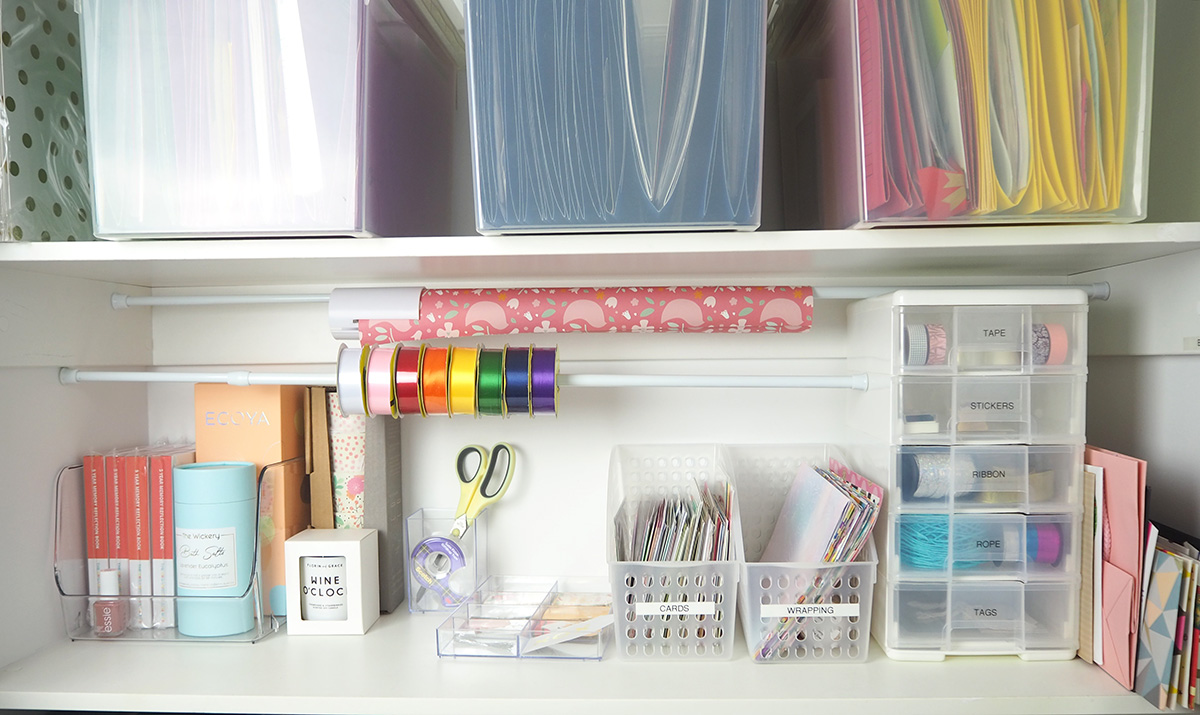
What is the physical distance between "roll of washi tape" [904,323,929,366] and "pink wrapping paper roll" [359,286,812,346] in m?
0.14

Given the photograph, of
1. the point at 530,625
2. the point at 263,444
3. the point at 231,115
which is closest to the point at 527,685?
the point at 530,625

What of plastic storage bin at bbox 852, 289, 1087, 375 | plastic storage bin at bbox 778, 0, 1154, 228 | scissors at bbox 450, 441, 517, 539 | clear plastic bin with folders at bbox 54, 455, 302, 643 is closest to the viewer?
plastic storage bin at bbox 778, 0, 1154, 228

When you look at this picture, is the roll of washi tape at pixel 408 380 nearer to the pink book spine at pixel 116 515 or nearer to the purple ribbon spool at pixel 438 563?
the purple ribbon spool at pixel 438 563

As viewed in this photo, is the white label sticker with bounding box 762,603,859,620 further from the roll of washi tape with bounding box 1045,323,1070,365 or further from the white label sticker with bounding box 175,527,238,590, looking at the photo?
the white label sticker with bounding box 175,527,238,590

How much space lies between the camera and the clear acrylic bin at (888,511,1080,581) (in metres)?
0.86

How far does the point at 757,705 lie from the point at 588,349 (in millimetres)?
538

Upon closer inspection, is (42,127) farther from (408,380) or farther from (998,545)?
(998,545)

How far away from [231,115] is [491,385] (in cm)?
41

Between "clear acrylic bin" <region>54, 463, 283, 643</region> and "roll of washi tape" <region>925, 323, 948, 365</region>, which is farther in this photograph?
"clear acrylic bin" <region>54, 463, 283, 643</region>

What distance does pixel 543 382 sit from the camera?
88cm

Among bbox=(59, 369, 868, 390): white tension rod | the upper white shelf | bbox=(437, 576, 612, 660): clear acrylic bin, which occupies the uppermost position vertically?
the upper white shelf

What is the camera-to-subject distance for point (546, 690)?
81 cm

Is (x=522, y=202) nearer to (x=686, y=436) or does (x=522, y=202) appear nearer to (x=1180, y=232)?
(x=686, y=436)

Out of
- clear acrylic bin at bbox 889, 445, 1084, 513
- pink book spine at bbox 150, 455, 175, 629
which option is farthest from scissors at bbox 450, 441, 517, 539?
clear acrylic bin at bbox 889, 445, 1084, 513
